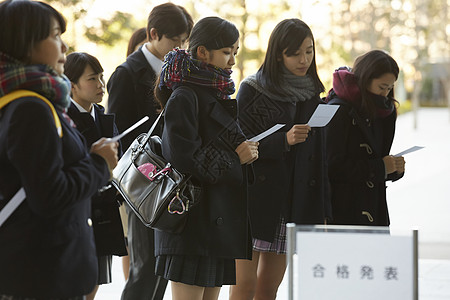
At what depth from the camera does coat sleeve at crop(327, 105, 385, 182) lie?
122 inches

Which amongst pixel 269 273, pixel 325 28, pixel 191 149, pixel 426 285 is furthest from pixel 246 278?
pixel 325 28

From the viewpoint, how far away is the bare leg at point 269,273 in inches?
123

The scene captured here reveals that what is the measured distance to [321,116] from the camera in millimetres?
2811

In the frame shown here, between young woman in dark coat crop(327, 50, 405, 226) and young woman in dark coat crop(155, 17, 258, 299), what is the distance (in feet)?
2.35

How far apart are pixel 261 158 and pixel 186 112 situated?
69 cm

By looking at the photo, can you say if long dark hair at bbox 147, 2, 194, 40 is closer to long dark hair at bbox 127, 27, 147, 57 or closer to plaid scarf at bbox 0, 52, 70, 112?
long dark hair at bbox 127, 27, 147, 57

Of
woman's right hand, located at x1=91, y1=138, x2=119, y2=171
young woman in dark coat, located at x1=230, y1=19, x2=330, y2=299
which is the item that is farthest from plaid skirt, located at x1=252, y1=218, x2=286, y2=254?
woman's right hand, located at x1=91, y1=138, x2=119, y2=171

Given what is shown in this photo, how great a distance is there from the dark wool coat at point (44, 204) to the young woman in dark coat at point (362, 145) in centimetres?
150

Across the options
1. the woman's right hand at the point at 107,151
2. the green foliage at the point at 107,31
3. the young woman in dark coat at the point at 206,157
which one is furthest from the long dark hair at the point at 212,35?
the green foliage at the point at 107,31

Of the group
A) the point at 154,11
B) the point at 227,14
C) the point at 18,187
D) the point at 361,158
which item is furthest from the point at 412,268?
the point at 227,14

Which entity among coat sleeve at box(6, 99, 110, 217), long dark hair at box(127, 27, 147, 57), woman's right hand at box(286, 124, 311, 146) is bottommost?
coat sleeve at box(6, 99, 110, 217)

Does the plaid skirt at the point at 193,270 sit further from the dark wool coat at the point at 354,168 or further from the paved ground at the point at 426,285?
the paved ground at the point at 426,285

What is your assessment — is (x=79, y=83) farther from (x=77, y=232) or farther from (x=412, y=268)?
(x=412, y=268)

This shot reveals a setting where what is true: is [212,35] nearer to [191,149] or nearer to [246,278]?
[191,149]
